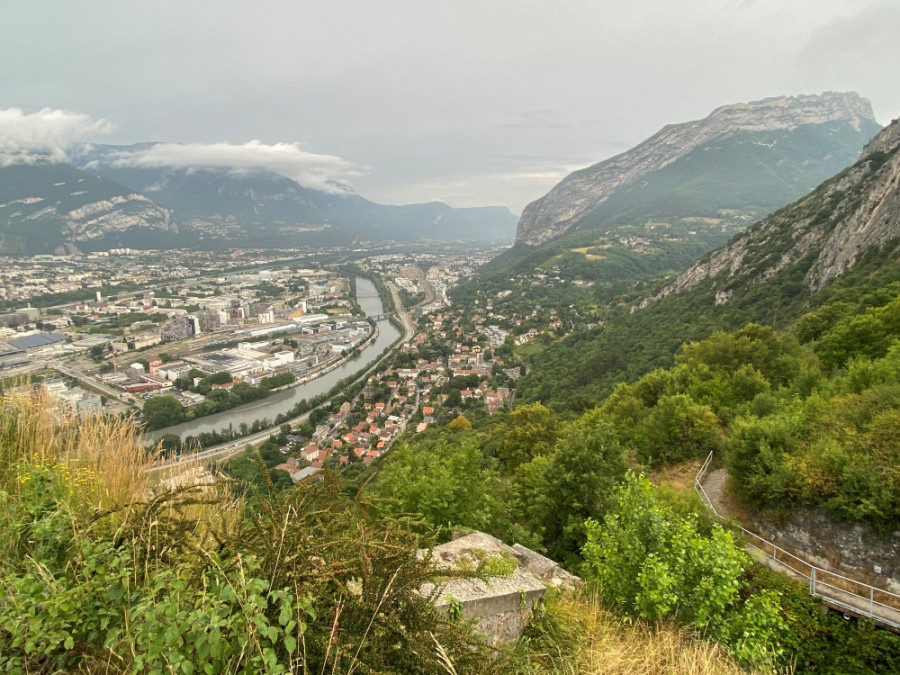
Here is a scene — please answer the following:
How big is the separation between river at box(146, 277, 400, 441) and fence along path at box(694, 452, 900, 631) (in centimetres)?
2988

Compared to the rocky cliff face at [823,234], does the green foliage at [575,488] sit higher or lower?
lower

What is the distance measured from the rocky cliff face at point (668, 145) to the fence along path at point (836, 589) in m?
136

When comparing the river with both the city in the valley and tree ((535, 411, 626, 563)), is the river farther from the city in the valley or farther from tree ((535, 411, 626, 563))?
tree ((535, 411, 626, 563))

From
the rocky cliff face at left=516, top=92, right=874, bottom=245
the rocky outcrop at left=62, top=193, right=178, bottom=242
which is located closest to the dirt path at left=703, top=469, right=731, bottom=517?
the rocky cliff face at left=516, top=92, right=874, bottom=245

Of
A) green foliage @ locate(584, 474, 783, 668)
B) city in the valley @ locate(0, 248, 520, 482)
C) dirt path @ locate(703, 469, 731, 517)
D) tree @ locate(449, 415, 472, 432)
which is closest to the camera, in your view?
green foliage @ locate(584, 474, 783, 668)

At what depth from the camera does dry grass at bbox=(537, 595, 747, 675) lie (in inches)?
100

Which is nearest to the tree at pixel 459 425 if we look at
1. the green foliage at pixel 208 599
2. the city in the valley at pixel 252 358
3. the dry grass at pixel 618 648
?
the city in the valley at pixel 252 358

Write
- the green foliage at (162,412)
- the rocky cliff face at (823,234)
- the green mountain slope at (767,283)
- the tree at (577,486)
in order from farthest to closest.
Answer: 1. the green foliage at (162,412)
2. the rocky cliff face at (823,234)
3. the green mountain slope at (767,283)
4. the tree at (577,486)

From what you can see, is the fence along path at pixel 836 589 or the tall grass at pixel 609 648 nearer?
the tall grass at pixel 609 648

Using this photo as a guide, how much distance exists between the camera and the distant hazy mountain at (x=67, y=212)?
11800 cm

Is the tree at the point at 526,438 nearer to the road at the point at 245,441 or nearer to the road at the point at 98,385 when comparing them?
the road at the point at 245,441

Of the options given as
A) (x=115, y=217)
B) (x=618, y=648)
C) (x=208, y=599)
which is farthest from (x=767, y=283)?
(x=115, y=217)

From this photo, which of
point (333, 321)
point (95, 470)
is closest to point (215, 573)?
point (95, 470)

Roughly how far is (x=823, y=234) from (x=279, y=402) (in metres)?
42.5
